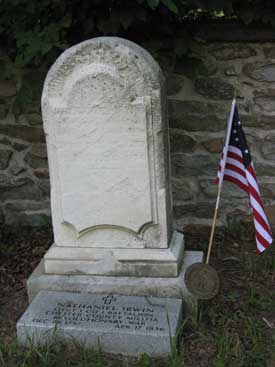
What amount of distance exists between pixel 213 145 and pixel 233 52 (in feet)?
2.43

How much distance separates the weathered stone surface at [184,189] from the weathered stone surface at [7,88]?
1.51 meters

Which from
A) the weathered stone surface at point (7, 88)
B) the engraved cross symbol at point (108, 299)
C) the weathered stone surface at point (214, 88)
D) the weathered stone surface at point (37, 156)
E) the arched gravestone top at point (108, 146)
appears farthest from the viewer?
the weathered stone surface at point (37, 156)

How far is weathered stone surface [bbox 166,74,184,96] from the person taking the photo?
455 cm

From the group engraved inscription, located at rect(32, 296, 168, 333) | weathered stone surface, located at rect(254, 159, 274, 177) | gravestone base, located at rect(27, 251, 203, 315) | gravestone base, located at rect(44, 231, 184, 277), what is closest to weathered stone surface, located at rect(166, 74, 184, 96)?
weathered stone surface, located at rect(254, 159, 274, 177)

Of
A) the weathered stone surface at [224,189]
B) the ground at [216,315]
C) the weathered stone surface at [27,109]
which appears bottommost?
the ground at [216,315]

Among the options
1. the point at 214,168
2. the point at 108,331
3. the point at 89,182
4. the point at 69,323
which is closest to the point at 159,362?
the point at 108,331

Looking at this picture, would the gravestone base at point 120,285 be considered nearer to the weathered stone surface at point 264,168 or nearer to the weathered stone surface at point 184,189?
the weathered stone surface at point 184,189

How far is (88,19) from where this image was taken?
4.24 metres

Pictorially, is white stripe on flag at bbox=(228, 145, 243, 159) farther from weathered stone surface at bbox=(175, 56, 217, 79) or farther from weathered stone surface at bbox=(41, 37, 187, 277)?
weathered stone surface at bbox=(175, 56, 217, 79)

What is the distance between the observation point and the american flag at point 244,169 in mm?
3381

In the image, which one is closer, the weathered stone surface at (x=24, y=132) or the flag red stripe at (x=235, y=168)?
the flag red stripe at (x=235, y=168)

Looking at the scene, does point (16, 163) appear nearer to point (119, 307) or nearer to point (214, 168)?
point (214, 168)

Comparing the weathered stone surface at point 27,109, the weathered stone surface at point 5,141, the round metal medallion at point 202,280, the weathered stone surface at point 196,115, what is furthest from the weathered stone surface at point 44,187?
the round metal medallion at point 202,280

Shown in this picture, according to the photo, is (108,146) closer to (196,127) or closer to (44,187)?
(196,127)
